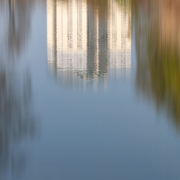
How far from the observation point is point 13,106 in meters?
10.0

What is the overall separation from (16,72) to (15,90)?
59.3 inches

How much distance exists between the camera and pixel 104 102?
34.1 ft

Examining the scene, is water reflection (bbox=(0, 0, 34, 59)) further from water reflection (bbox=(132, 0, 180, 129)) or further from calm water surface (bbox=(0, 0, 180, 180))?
water reflection (bbox=(132, 0, 180, 129))

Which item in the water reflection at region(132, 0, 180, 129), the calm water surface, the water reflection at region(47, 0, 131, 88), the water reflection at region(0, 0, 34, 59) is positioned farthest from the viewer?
the water reflection at region(0, 0, 34, 59)

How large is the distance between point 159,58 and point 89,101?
508 cm

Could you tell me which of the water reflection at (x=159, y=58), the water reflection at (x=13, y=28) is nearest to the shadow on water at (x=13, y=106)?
the water reflection at (x=13, y=28)

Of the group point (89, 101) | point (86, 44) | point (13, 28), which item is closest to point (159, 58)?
point (86, 44)

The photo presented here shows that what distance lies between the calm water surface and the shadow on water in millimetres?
19

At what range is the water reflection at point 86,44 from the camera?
13.1 metres

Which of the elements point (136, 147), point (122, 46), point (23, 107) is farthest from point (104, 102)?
point (122, 46)

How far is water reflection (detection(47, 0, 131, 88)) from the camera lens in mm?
13125

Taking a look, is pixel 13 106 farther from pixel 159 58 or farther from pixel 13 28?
pixel 13 28

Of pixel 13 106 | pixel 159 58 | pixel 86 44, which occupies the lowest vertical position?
pixel 13 106

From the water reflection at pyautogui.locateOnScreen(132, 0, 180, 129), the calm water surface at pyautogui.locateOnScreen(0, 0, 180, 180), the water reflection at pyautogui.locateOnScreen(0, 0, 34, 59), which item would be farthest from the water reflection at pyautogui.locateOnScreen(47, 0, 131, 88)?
the water reflection at pyautogui.locateOnScreen(0, 0, 34, 59)
